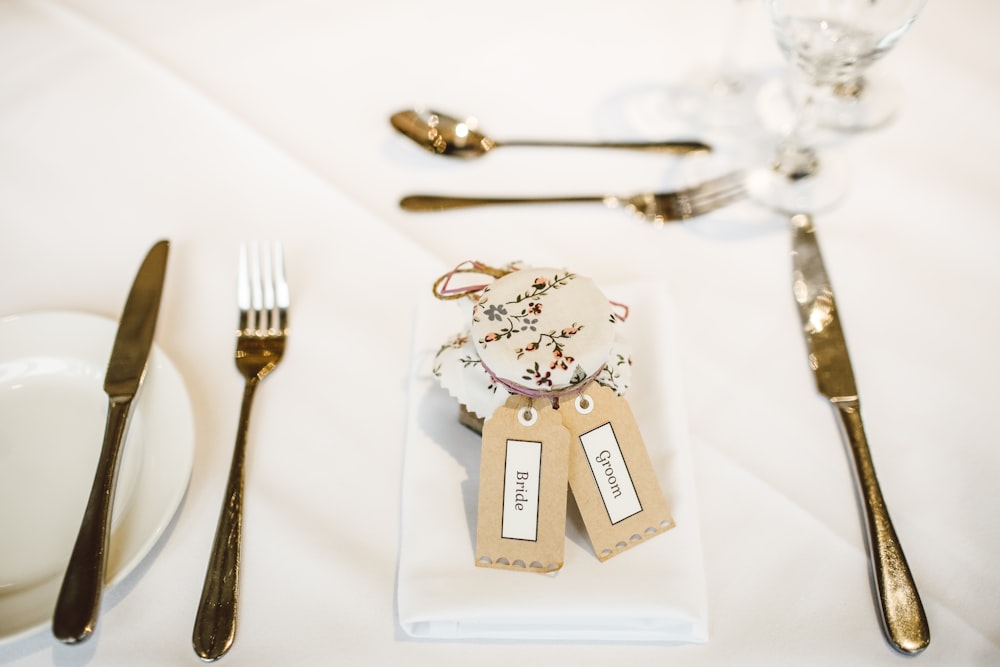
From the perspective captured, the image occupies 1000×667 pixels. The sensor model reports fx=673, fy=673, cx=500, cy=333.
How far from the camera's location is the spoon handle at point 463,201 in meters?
0.84

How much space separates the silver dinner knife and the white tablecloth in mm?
45

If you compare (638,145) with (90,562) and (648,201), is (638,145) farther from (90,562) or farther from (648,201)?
(90,562)

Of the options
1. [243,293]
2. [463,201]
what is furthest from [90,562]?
[463,201]

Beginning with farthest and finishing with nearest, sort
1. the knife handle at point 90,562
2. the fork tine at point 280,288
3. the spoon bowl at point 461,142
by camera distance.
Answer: the spoon bowl at point 461,142, the fork tine at point 280,288, the knife handle at point 90,562

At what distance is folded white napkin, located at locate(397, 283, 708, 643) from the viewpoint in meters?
0.55

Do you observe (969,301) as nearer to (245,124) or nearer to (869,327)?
(869,327)

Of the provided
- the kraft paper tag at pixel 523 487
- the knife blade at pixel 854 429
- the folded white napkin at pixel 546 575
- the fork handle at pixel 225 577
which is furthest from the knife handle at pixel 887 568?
the fork handle at pixel 225 577

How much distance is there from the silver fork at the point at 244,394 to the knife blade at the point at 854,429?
57cm

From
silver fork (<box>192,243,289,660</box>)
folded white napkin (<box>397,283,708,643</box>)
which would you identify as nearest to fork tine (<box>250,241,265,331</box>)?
silver fork (<box>192,243,289,660</box>)

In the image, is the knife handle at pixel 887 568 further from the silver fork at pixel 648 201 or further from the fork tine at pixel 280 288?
the fork tine at pixel 280 288

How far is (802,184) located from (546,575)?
59cm

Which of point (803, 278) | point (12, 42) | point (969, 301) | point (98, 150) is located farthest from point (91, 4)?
point (969, 301)

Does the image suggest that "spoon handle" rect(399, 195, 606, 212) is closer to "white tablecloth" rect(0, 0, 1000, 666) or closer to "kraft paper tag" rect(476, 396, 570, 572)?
"white tablecloth" rect(0, 0, 1000, 666)

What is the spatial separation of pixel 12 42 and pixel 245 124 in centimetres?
37
